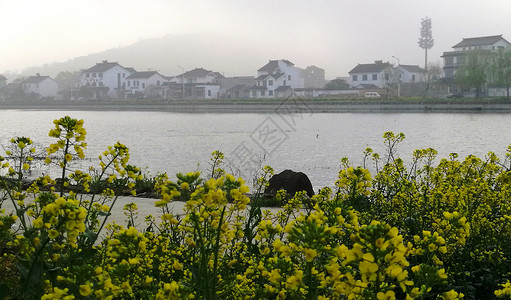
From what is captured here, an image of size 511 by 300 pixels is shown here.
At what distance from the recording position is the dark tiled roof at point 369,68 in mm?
83312

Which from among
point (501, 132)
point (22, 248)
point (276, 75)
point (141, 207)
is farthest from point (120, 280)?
point (276, 75)

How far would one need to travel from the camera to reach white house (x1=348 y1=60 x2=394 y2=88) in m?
82.4

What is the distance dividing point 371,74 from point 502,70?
22.9m

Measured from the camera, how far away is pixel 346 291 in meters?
1.69

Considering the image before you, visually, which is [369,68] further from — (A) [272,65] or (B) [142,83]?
(B) [142,83]

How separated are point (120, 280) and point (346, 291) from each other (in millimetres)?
856

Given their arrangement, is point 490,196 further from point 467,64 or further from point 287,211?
point 467,64

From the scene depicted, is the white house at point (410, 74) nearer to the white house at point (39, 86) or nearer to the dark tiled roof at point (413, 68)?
the dark tiled roof at point (413, 68)

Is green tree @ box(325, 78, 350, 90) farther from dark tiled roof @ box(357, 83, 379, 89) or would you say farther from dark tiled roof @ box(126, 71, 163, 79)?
dark tiled roof @ box(126, 71, 163, 79)

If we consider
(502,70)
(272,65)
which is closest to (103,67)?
(272,65)

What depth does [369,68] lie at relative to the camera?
277 ft

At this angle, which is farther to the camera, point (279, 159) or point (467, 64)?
point (467, 64)

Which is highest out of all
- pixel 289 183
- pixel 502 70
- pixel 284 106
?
pixel 502 70

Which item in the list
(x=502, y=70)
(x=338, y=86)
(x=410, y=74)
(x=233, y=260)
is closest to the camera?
(x=233, y=260)
